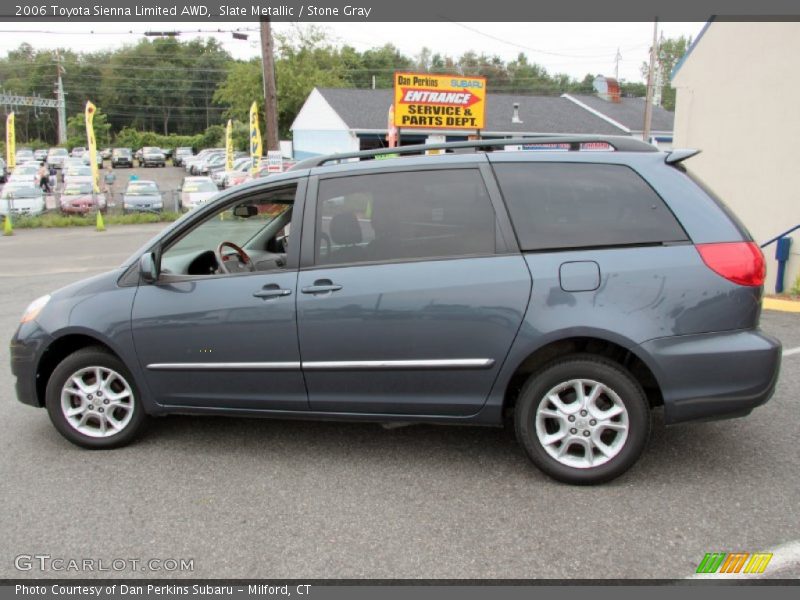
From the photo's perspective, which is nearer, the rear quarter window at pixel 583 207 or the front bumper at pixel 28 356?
the rear quarter window at pixel 583 207

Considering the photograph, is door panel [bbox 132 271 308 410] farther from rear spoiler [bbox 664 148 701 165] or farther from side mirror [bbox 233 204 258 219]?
rear spoiler [bbox 664 148 701 165]

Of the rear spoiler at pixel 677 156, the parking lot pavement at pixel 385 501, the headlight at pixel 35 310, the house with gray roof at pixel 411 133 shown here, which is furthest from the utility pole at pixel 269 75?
the rear spoiler at pixel 677 156

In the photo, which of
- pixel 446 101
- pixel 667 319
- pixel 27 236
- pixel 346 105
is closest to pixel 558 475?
pixel 667 319

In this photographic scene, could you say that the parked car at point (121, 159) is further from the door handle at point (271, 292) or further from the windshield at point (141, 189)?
the door handle at point (271, 292)

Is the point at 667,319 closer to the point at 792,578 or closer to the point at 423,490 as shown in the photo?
the point at 792,578

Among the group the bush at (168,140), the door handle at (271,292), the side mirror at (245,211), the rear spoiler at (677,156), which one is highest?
the bush at (168,140)

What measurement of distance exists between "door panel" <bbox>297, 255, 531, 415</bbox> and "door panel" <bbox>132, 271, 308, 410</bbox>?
135mm

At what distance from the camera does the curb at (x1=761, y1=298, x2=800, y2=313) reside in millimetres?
7770

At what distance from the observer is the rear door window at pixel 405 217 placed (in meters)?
3.75

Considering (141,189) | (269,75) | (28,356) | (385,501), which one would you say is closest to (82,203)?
(141,189)

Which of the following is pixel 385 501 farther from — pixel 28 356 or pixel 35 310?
pixel 35 310

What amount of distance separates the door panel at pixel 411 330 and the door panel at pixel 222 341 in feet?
0.44

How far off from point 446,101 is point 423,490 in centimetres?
1876

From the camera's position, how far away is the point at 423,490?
12.0 ft
